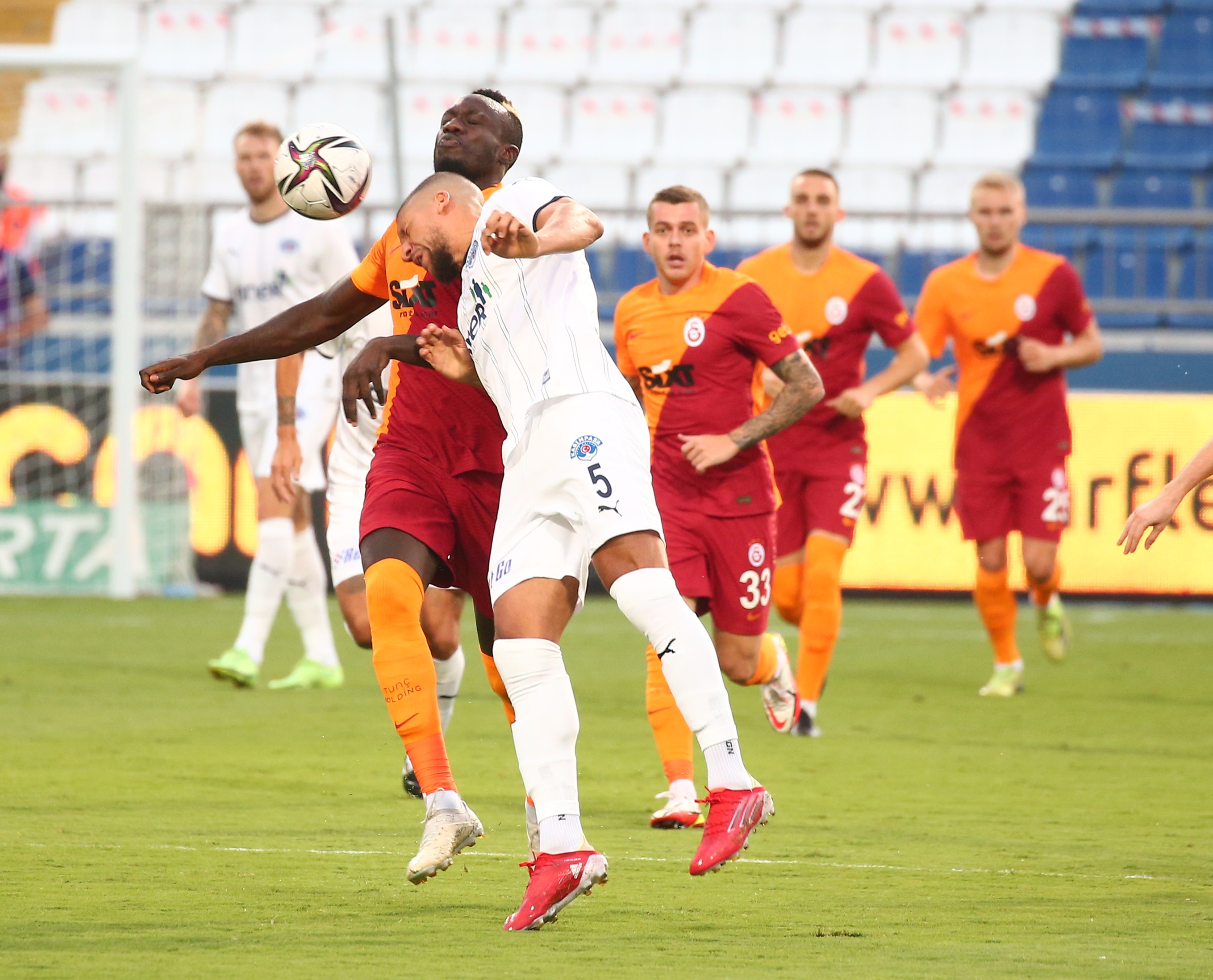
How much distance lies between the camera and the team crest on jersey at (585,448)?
173 inches

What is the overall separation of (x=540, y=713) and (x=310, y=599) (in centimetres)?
509

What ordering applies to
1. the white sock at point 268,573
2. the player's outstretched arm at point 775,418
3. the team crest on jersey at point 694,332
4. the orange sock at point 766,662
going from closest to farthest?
the player's outstretched arm at point 775,418 → the team crest on jersey at point 694,332 → the orange sock at point 766,662 → the white sock at point 268,573

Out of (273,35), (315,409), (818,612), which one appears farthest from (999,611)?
(273,35)

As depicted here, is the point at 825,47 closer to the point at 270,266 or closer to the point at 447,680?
the point at 270,266

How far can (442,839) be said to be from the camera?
14.9 ft

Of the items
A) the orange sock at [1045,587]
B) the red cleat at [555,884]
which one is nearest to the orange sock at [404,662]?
the red cleat at [555,884]

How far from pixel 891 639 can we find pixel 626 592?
314 inches

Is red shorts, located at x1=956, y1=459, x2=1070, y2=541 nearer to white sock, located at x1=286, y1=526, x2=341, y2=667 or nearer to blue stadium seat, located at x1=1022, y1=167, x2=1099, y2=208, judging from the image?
white sock, located at x1=286, y1=526, x2=341, y2=667

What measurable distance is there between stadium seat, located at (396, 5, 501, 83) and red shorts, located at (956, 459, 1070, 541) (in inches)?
425

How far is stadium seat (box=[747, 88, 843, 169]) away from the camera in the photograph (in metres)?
18.5

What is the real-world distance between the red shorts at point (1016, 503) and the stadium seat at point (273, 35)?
11.5m

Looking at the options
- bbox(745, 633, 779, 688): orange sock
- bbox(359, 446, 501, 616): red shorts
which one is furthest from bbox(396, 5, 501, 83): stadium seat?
bbox(359, 446, 501, 616): red shorts

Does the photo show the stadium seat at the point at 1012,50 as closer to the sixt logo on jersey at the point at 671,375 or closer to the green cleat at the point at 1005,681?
the green cleat at the point at 1005,681

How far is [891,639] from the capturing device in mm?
12102
